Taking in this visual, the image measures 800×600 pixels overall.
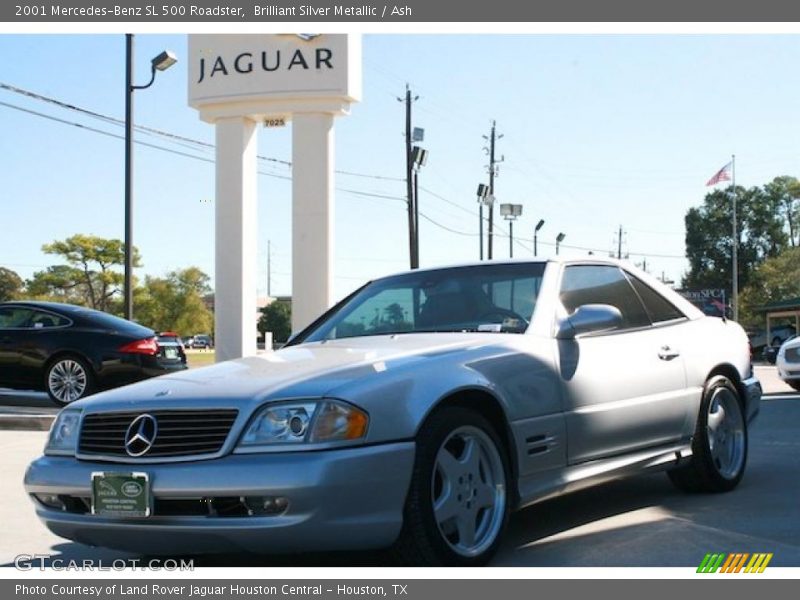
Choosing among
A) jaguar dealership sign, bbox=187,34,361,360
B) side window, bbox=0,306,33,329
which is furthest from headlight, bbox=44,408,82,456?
jaguar dealership sign, bbox=187,34,361,360

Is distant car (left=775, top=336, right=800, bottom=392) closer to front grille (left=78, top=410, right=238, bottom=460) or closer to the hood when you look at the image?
the hood

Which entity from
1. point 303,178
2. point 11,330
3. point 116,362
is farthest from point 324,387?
point 303,178

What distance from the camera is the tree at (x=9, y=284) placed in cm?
10725

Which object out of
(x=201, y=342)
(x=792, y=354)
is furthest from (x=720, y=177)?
(x=201, y=342)

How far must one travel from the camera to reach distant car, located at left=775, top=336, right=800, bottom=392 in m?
16.0

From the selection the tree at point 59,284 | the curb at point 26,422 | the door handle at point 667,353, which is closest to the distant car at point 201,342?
the tree at point 59,284

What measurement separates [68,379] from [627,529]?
9.39 meters

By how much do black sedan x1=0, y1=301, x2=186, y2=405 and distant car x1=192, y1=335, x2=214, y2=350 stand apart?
95690mm

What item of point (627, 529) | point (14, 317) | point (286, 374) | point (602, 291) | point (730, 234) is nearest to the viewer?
point (286, 374)

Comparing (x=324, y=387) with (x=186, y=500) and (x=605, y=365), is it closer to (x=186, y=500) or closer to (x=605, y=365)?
(x=186, y=500)

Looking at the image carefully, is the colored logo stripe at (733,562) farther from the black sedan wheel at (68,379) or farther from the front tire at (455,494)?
the black sedan wheel at (68,379)

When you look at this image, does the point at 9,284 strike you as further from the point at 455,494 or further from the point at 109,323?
the point at 455,494

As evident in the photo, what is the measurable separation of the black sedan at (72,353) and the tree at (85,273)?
312ft

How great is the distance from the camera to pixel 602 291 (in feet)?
20.3
